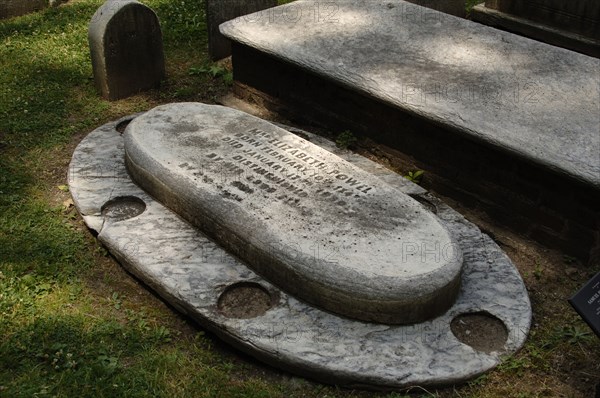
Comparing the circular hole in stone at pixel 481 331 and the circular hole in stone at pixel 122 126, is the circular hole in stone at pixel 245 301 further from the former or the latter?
the circular hole in stone at pixel 122 126

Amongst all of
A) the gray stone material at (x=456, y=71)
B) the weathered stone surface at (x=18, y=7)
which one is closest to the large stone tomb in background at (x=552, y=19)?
the gray stone material at (x=456, y=71)

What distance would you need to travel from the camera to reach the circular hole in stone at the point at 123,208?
453 cm

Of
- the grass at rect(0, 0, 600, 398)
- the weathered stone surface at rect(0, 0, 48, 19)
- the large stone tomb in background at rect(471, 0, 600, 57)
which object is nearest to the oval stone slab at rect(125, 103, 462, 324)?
the grass at rect(0, 0, 600, 398)

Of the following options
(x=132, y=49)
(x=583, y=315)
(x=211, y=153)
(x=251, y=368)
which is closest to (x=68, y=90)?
(x=132, y=49)

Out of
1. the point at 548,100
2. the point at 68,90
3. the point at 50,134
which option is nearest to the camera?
the point at 548,100

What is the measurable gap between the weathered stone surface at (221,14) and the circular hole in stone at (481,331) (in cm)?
376

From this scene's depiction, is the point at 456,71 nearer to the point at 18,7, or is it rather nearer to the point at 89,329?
the point at 89,329

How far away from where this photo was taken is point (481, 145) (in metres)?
4.50

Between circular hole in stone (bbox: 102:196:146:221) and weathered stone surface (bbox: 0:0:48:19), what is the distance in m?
3.87

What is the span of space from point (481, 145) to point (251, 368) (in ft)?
6.25

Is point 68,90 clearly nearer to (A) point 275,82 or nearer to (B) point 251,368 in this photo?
(A) point 275,82

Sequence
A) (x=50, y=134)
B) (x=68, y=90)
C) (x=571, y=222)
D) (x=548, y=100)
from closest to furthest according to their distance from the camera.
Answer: (x=571, y=222) < (x=548, y=100) < (x=50, y=134) < (x=68, y=90)

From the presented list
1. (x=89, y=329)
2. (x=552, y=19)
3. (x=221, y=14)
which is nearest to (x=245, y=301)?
(x=89, y=329)

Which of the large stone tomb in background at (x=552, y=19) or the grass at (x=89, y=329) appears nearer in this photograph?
the grass at (x=89, y=329)
